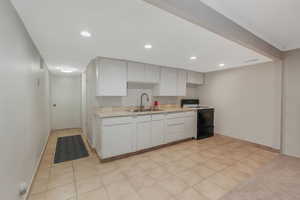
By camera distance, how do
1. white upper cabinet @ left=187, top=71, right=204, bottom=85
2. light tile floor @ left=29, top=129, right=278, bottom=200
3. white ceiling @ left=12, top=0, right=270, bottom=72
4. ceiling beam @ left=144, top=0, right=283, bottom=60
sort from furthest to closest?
white upper cabinet @ left=187, top=71, right=204, bottom=85, light tile floor @ left=29, top=129, right=278, bottom=200, white ceiling @ left=12, top=0, right=270, bottom=72, ceiling beam @ left=144, top=0, right=283, bottom=60

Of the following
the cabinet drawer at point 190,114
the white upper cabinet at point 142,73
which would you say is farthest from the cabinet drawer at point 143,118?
the cabinet drawer at point 190,114

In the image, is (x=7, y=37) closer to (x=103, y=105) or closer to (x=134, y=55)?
(x=134, y=55)

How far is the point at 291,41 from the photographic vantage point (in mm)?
2430

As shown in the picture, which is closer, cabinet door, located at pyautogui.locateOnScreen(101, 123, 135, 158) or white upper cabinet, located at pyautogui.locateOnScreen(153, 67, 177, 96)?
cabinet door, located at pyautogui.locateOnScreen(101, 123, 135, 158)

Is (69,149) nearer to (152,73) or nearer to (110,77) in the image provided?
(110,77)

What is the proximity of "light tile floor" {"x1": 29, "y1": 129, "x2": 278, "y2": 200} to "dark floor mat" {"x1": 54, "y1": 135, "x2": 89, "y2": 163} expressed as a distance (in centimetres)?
14

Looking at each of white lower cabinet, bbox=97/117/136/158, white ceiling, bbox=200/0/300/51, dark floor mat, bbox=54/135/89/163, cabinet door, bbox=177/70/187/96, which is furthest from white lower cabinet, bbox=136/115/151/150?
white ceiling, bbox=200/0/300/51

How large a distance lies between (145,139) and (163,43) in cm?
211

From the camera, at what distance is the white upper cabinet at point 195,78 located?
4.48 m

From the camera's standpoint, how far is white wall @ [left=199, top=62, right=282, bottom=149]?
3203 millimetres

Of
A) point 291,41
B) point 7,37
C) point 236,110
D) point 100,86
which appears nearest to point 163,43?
point 100,86

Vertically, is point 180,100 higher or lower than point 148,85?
lower

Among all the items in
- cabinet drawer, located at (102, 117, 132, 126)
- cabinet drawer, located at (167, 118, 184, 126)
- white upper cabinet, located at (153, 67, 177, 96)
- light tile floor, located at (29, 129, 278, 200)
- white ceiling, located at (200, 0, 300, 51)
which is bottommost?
light tile floor, located at (29, 129, 278, 200)

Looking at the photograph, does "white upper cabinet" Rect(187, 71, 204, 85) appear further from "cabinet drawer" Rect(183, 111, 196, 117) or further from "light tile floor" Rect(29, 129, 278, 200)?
"light tile floor" Rect(29, 129, 278, 200)
